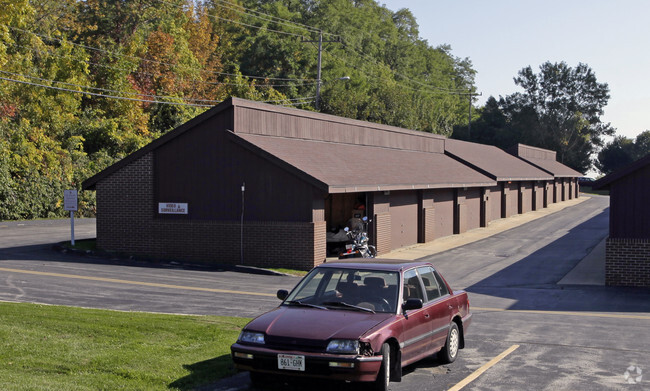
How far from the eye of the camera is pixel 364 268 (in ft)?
33.5

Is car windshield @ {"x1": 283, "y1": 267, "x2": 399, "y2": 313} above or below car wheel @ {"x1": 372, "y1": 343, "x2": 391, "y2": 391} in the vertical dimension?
above

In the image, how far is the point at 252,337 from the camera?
8.88 meters

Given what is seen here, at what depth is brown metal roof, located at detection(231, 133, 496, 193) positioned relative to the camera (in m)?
24.9

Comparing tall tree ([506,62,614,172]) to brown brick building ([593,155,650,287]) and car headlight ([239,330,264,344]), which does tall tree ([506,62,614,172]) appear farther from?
car headlight ([239,330,264,344])

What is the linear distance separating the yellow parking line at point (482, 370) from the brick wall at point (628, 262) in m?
10.6

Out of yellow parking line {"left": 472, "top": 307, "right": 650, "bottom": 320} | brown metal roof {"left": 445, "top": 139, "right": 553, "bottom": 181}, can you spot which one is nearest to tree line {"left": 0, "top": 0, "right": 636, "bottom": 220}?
brown metal roof {"left": 445, "top": 139, "right": 553, "bottom": 181}

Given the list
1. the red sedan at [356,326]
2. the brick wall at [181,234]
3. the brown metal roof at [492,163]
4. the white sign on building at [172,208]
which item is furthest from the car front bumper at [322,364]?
the brown metal roof at [492,163]

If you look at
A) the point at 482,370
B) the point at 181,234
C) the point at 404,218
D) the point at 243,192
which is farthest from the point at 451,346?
the point at 404,218

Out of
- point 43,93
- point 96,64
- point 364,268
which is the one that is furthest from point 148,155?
point 96,64

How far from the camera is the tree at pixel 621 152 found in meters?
118

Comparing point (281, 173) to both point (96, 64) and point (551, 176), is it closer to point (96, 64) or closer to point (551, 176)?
point (96, 64)

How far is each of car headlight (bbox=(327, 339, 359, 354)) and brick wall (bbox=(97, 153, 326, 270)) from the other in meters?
15.3

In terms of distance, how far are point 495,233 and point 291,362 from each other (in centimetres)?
3299

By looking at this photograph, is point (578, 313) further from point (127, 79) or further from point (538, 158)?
point (538, 158)
